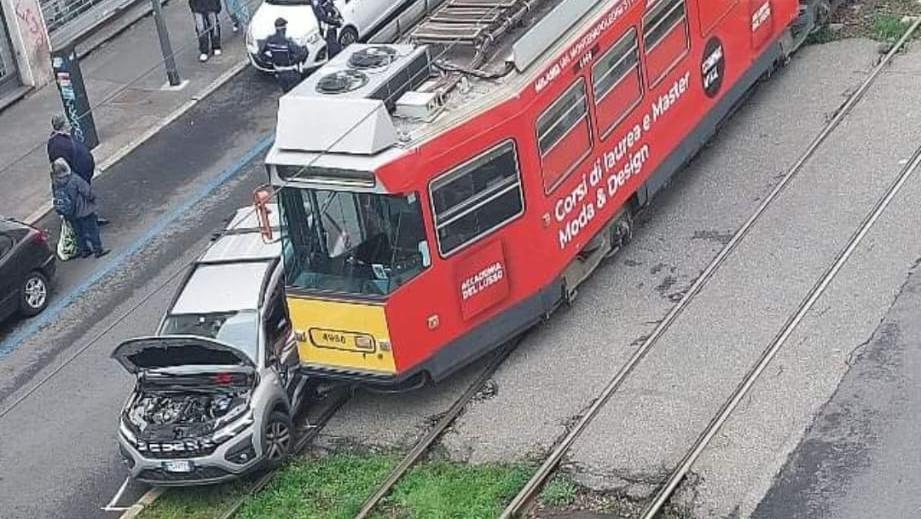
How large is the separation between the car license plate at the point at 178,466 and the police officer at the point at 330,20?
944cm

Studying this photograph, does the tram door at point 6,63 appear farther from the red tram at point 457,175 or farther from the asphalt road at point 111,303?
the red tram at point 457,175

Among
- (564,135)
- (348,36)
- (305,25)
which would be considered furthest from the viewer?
(348,36)

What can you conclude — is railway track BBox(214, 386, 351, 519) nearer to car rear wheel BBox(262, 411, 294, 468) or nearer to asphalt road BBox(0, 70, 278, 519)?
car rear wheel BBox(262, 411, 294, 468)

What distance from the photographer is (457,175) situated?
1498cm

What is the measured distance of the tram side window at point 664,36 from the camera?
17609 millimetres

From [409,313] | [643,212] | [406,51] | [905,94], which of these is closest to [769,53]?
[905,94]

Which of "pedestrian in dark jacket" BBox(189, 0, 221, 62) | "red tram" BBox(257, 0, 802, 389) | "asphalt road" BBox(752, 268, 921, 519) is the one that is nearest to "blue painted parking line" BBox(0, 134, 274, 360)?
"pedestrian in dark jacket" BBox(189, 0, 221, 62)

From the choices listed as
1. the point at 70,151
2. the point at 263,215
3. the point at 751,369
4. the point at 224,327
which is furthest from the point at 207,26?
the point at 751,369

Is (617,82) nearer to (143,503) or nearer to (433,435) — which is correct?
(433,435)

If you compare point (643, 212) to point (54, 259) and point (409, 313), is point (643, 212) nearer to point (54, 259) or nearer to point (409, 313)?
point (409, 313)

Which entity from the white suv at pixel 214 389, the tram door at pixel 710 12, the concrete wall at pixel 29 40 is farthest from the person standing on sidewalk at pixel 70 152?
the tram door at pixel 710 12

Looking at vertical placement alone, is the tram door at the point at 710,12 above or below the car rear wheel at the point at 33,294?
above

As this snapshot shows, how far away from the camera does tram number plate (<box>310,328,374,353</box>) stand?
49.1 ft

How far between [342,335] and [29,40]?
1247 cm
